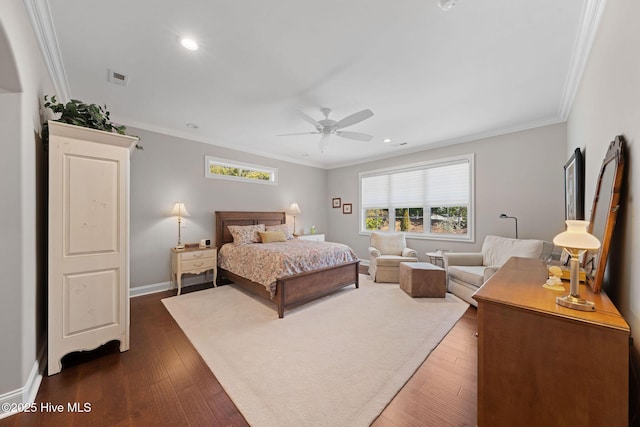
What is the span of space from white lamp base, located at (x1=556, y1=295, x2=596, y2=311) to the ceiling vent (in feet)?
13.3

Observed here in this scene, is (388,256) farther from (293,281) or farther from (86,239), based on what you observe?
(86,239)

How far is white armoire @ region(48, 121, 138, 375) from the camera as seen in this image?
1941 mm

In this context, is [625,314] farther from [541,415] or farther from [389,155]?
[389,155]

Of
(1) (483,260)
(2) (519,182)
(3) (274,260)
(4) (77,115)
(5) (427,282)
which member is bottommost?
(5) (427,282)

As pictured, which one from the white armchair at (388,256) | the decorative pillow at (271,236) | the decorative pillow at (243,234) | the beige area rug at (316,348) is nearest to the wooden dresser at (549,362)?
the beige area rug at (316,348)

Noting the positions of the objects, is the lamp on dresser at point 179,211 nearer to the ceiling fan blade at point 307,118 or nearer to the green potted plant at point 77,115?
the green potted plant at point 77,115

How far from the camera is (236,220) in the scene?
4.96 meters

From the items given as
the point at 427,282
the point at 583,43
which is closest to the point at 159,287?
Result: the point at 427,282

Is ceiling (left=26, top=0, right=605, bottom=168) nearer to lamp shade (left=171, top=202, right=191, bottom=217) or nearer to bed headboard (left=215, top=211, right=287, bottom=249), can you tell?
lamp shade (left=171, top=202, right=191, bottom=217)

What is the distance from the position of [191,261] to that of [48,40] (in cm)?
303

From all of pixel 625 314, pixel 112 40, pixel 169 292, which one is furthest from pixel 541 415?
pixel 169 292

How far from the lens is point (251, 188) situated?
5.34 meters

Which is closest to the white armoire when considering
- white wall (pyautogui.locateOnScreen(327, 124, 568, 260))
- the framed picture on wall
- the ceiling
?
the ceiling

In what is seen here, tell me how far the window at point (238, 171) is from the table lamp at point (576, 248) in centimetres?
498
